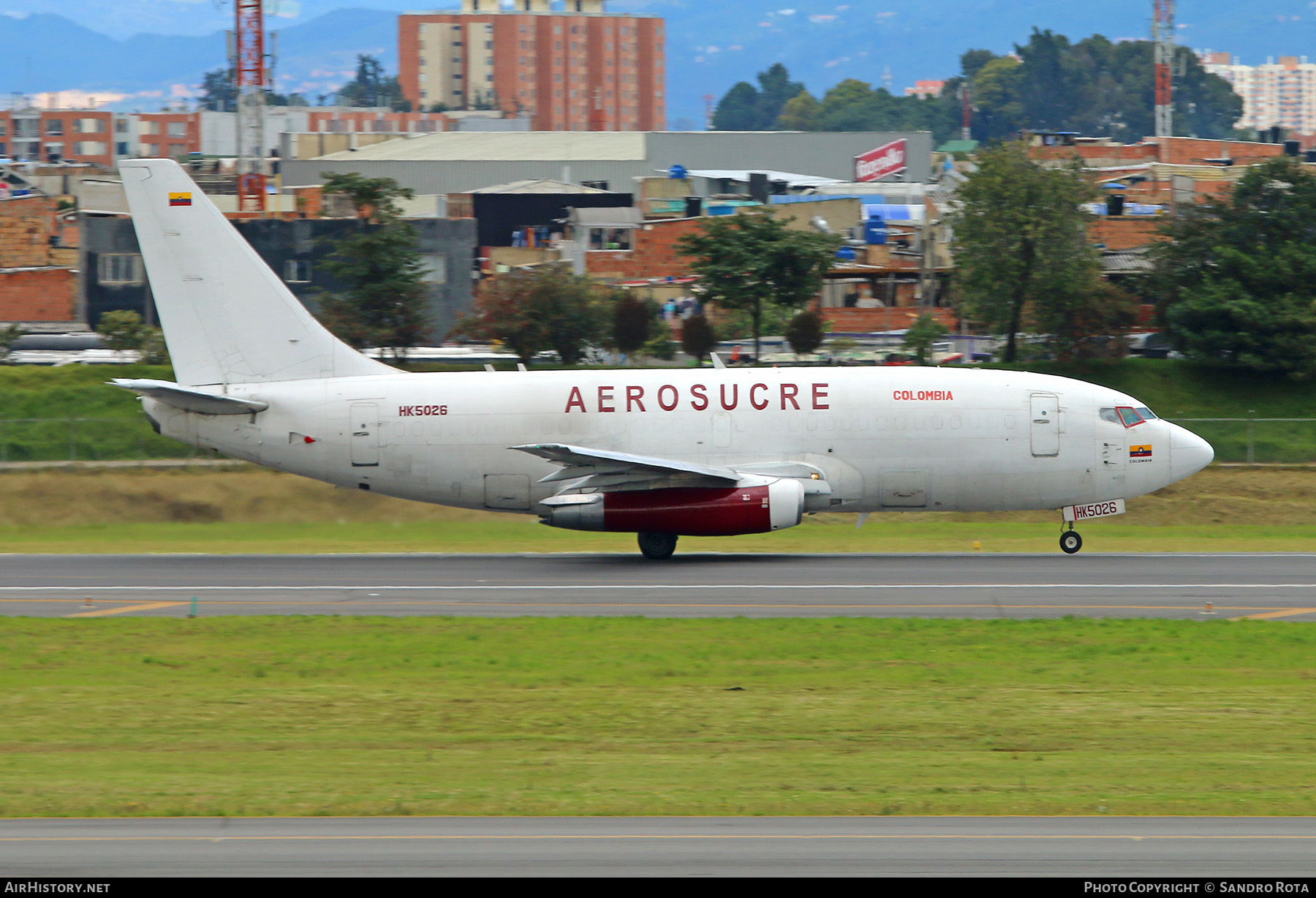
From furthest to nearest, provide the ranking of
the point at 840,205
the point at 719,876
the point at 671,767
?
the point at 840,205, the point at 671,767, the point at 719,876

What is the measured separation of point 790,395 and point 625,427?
404cm

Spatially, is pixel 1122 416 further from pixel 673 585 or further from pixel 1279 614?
pixel 673 585

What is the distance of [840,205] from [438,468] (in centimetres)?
7184

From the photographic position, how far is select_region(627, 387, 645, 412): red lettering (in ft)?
113

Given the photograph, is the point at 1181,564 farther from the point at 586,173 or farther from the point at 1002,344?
the point at 586,173

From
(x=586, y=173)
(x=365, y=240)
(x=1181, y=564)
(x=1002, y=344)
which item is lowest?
(x=1181, y=564)

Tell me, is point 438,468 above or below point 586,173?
below

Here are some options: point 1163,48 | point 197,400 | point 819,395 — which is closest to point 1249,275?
point 819,395

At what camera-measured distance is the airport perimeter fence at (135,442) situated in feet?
167

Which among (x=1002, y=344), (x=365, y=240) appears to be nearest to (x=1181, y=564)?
(x=1002, y=344)

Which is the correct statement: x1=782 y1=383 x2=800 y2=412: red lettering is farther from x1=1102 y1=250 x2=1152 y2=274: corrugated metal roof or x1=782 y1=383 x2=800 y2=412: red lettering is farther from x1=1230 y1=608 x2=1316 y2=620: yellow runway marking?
x1=1102 y1=250 x2=1152 y2=274: corrugated metal roof

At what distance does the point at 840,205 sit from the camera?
334ft

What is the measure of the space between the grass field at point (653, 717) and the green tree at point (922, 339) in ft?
130

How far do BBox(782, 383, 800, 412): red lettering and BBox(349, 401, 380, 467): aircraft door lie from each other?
32.2ft
